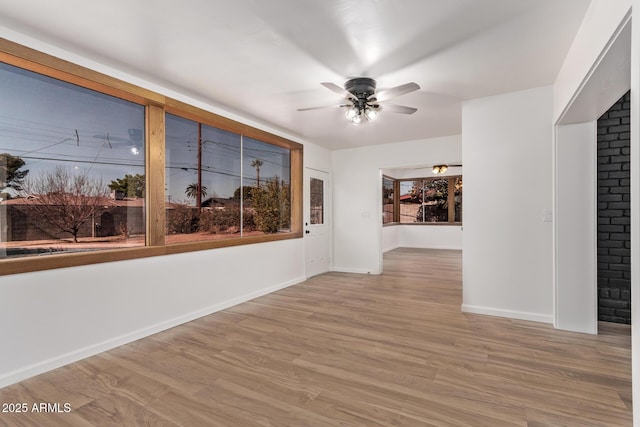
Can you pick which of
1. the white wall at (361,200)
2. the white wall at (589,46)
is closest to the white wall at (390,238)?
the white wall at (361,200)

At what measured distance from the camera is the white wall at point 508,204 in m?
3.45

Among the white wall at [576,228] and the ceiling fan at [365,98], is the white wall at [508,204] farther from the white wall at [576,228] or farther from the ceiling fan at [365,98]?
the ceiling fan at [365,98]

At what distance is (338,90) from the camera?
2805 millimetres

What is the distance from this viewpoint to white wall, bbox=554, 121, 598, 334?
10.3 feet

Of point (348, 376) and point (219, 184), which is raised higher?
point (219, 184)

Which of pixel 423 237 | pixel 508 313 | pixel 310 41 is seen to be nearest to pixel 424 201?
pixel 423 237

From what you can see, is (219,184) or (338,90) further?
(219,184)

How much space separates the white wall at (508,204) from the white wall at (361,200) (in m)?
1.94

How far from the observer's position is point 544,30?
91.7 inches

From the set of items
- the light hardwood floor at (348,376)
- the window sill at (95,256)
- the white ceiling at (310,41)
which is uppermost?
the white ceiling at (310,41)

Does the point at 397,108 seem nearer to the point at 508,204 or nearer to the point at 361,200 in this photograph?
the point at 508,204

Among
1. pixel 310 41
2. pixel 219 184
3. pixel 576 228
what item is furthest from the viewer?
pixel 219 184

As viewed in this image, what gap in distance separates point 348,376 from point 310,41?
101 inches

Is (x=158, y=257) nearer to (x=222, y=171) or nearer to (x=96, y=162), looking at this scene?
(x=96, y=162)
